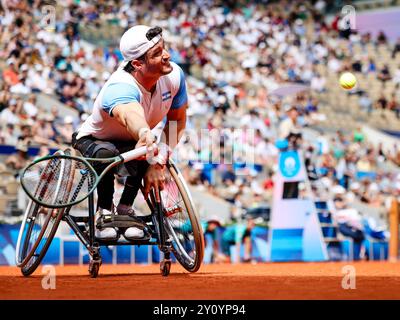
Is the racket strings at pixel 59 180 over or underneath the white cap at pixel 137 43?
underneath

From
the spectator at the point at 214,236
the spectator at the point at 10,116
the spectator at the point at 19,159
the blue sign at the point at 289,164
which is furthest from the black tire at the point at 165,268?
the spectator at the point at 10,116

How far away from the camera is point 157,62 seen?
7133mm

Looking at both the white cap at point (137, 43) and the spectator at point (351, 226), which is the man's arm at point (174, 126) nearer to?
the white cap at point (137, 43)

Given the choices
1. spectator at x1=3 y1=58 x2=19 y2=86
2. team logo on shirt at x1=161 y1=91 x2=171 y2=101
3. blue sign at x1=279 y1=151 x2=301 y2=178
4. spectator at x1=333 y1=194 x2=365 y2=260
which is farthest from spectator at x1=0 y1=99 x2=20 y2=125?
team logo on shirt at x1=161 y1=91 x2=171 y2=101

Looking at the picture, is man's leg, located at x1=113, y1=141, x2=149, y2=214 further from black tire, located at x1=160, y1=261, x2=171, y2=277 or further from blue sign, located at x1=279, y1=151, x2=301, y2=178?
blue sign, located at x1=279, y1=151, x2=301, y2=178

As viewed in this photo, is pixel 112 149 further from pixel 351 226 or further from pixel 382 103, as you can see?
pixel 382 103

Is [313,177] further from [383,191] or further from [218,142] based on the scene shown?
[383,191]

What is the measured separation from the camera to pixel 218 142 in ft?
65.5

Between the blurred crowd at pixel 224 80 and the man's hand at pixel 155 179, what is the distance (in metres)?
8.17

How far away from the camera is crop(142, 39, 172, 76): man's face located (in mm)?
7133

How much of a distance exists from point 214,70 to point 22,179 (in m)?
19.3

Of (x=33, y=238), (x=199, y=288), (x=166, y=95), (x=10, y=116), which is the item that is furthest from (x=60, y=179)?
(x=10, y=116)

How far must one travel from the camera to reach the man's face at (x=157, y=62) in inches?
281

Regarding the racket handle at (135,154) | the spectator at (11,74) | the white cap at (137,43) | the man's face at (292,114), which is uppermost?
the spectator at (11,74)
